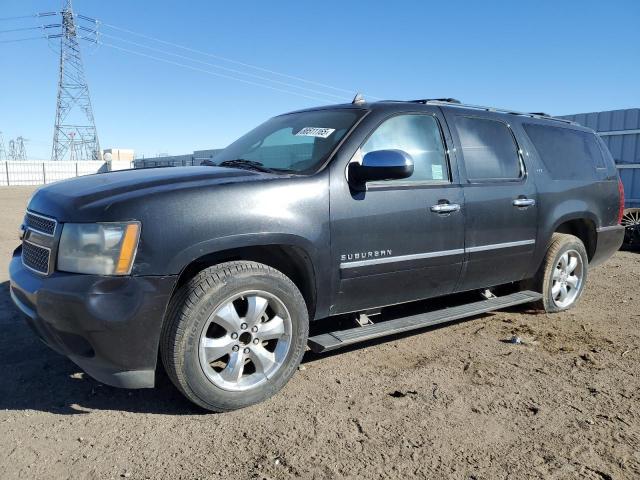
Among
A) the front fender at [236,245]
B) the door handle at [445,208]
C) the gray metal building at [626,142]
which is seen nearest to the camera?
the front fender at [236,245]

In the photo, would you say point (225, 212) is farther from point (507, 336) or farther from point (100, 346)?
point (507, 336)

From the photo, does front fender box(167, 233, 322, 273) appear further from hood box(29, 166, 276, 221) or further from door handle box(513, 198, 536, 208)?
door handle box(513, 198, 536, 208)

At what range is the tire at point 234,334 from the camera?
2.79m

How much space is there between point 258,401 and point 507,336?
7.83ft

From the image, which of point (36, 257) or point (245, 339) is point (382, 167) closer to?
point (245, 339)

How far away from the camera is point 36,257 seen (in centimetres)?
295

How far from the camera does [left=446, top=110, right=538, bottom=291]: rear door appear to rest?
4.08 m

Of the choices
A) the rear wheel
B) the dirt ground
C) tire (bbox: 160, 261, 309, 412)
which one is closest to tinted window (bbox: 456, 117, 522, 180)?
the dirt ground

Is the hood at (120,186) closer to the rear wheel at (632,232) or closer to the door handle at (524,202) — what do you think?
the door handle at (524,202)

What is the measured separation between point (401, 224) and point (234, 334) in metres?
1.40

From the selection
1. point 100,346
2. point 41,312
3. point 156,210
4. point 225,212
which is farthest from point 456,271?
point 41,312

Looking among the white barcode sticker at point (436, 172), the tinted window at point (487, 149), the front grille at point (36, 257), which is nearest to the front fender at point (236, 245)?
the front grille at point (36, 257)

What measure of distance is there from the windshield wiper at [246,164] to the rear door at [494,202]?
5.22ft

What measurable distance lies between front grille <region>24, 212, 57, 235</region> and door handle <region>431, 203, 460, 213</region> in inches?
98.3
